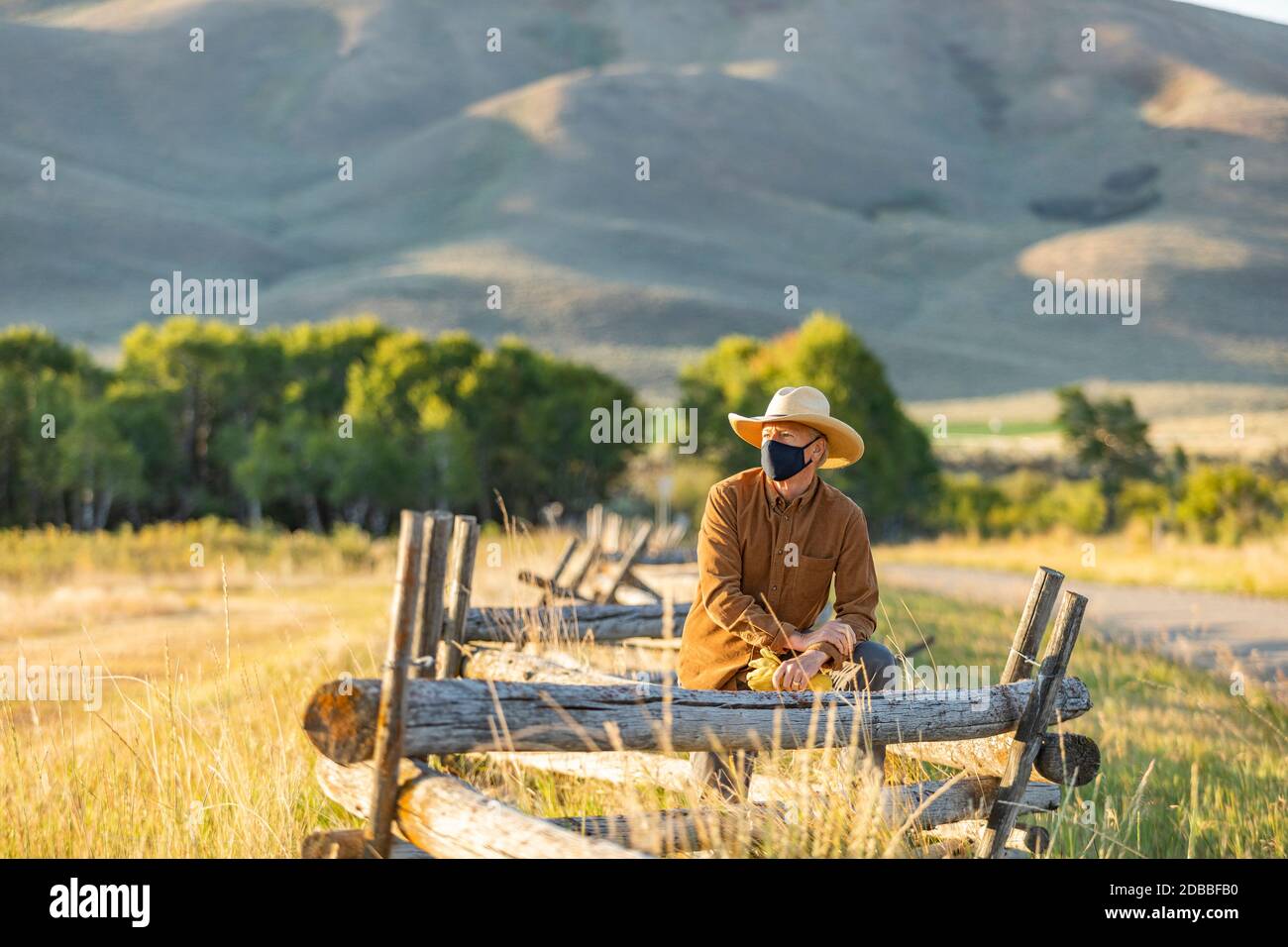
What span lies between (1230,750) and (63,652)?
31.5 ft

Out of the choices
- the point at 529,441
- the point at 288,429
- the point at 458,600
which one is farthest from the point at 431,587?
the point at 529,441

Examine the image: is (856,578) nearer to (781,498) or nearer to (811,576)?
(811,576)

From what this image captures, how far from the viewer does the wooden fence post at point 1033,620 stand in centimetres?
496

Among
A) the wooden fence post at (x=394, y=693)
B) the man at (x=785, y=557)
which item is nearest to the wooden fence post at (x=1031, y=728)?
the man at (x=785, y=557)

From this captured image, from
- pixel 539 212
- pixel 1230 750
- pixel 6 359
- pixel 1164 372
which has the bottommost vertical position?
pixel 1230 750

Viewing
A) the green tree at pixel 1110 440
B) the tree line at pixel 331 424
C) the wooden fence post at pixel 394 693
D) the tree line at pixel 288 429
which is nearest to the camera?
the wooden fence post at pixel 394 693

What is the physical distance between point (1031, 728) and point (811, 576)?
0.99 m

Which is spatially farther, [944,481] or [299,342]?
[944,481]

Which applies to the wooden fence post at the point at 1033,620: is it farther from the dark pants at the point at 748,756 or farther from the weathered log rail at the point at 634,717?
the dark pants at the point at 748,756

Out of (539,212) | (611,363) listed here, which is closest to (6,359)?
(611,363)

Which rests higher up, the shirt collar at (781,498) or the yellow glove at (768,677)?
the shirt collar at (781,498)

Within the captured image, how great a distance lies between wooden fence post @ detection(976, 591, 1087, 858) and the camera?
4875 mm
